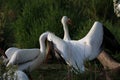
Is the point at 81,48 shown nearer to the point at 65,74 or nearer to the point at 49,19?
the point at 65,74

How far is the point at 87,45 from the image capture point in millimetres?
10641

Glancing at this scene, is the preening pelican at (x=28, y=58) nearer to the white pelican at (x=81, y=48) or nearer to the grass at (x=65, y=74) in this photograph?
the grass at (x=65, y=74)

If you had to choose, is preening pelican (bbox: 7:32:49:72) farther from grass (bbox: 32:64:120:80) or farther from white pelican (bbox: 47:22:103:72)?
white pelican (bbox: 47:22:103:72)

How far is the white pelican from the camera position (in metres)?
10.4

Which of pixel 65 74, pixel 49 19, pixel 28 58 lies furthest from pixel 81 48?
pixel 49 19

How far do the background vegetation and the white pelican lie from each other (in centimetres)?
148

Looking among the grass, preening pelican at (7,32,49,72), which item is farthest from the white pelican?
preening pelican at (7,32,49,72)

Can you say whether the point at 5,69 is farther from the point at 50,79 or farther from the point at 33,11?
the point at 33,11

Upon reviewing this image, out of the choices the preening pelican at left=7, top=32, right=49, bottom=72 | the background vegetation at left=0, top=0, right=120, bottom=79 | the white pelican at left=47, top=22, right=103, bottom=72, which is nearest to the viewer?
the white pelican at left=47, top=22, right=103, bottom=72

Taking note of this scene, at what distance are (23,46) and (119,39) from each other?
2115mm

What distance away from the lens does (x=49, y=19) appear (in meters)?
13.2

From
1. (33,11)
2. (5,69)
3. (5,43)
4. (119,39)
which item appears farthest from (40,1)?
(5,69)

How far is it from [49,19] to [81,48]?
2689 millimetres

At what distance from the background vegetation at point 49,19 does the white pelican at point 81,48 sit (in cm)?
148
